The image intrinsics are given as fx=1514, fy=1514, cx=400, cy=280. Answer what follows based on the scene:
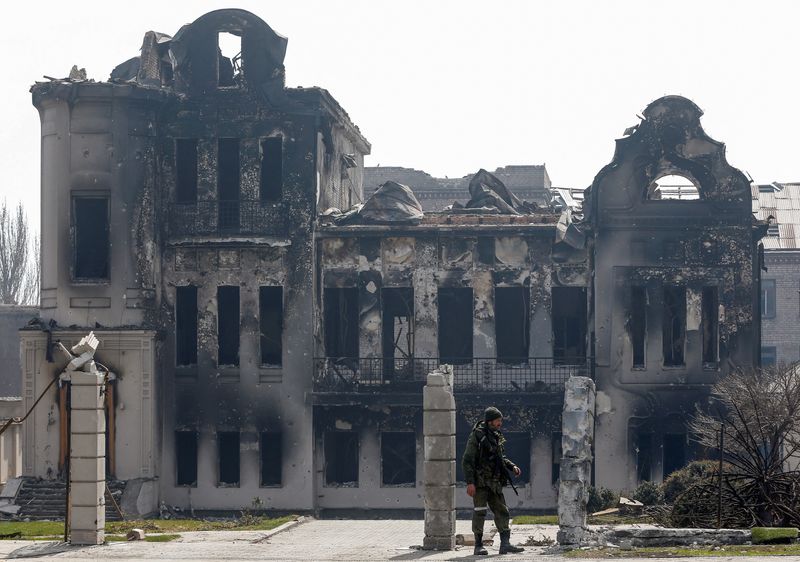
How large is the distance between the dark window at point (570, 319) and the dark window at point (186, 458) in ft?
31.8

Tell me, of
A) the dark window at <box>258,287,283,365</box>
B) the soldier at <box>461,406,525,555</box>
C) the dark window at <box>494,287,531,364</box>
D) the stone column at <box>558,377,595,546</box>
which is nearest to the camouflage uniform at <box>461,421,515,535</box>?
the soldier at <box>461,406,525,555</box>

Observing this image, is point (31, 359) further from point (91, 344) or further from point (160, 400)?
point (91, 344)

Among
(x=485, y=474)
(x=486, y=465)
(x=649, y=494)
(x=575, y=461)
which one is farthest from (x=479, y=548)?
(x=649, y=494)

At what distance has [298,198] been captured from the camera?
39375 mm

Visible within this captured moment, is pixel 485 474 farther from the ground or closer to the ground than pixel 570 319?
closer to the ground

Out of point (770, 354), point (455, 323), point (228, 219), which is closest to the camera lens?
point (228, 219)

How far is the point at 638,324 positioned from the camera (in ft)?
128

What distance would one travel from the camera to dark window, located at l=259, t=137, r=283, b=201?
3962 centimetres

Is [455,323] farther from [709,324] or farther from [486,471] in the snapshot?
[486,471]

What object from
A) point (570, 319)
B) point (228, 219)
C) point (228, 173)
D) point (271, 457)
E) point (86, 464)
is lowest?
point (271, 457)

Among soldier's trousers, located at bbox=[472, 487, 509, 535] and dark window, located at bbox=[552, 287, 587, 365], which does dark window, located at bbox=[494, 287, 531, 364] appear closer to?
dark window, located at bbox=[552, 287, 587, 365]

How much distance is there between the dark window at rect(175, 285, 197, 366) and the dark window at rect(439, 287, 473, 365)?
6.45 metres

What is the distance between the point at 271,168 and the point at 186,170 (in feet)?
7.28

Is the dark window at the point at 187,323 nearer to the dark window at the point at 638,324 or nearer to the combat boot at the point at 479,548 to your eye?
the dark window at the point at 638,324
